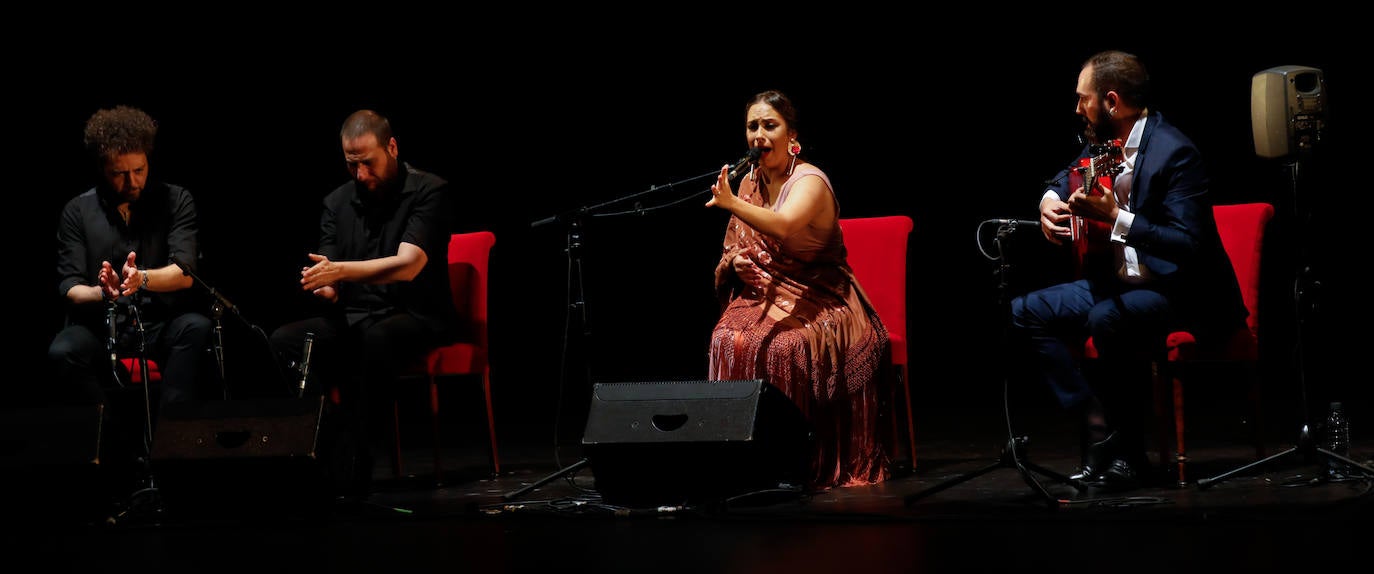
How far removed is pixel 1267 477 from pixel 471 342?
7.83 feet

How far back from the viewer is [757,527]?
3.12 m

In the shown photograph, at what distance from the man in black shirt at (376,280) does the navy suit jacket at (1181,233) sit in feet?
6.74

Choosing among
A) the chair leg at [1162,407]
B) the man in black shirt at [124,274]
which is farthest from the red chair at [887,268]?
the man in black shirt at [124,274]

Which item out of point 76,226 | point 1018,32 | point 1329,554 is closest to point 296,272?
point 76,226

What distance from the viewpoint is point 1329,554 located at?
8.34 ft

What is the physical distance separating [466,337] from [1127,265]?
6.75ft

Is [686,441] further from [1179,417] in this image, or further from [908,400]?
[1179,417]

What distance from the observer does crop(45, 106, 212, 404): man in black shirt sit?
4086 mm

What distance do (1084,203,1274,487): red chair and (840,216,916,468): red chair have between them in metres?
0.66

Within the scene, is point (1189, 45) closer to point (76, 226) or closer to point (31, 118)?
point (76, 226)

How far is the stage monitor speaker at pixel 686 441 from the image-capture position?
11.2 ft

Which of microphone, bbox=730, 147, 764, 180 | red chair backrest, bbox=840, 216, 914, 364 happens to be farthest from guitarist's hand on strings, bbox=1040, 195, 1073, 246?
microphone, bbox=730, 147, 764, 180

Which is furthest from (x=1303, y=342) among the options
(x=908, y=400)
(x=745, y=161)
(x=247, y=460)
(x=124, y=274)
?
(x=124, y=274)

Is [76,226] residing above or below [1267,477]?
above
